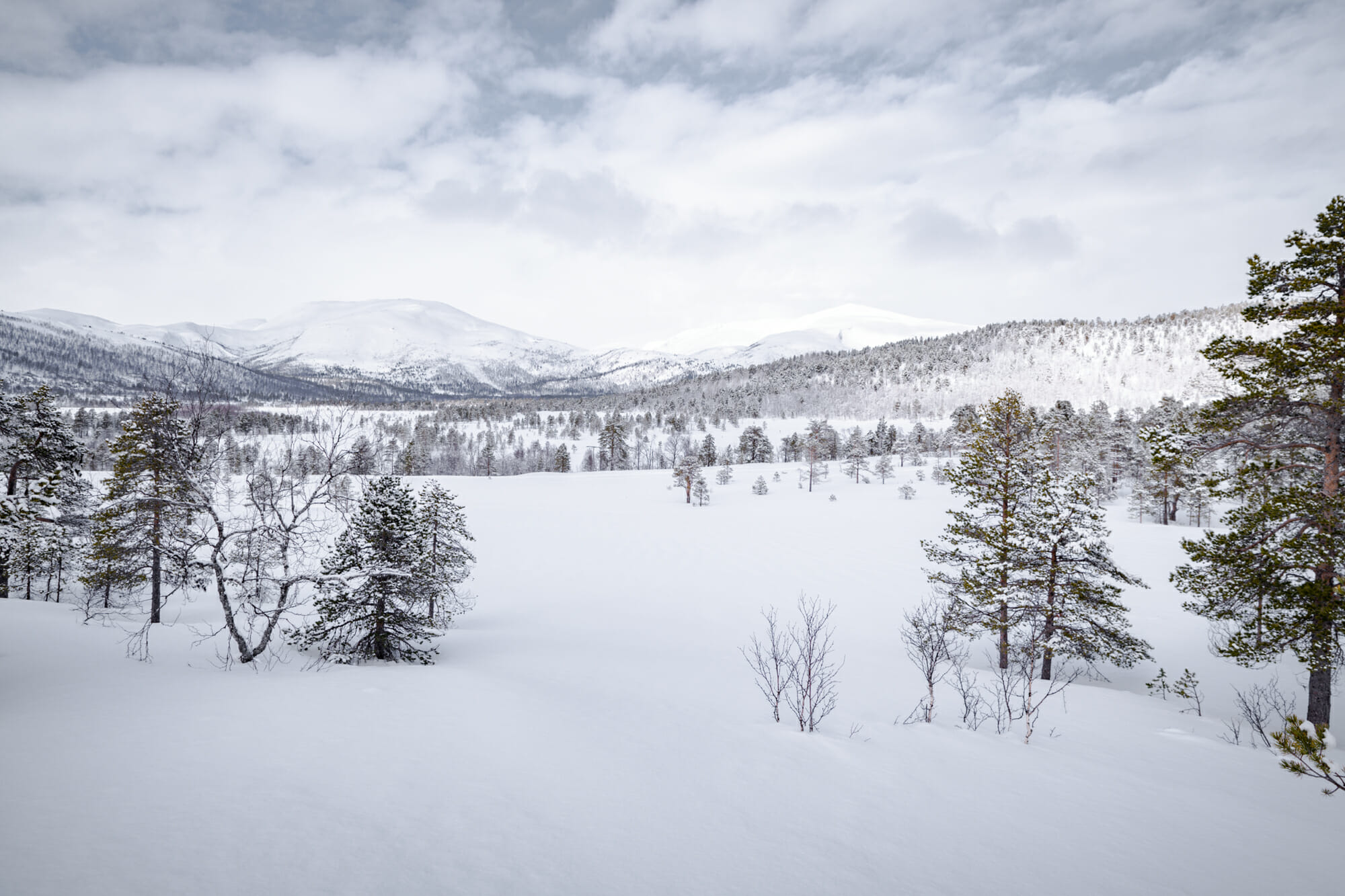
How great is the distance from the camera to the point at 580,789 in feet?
19.0

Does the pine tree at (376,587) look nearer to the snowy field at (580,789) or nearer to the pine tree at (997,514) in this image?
the snowy field at (580,789)

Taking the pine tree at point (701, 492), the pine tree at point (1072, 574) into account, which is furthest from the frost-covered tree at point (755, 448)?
the pine tree at point (1072, 574)

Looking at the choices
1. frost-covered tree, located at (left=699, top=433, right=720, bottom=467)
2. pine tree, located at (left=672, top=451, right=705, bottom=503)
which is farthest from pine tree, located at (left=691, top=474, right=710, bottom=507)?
frost-covered tree, located at (left=699, top=433, right=720, bottom=467)

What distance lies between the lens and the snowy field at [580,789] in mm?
4172

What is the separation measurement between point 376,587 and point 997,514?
677 inches

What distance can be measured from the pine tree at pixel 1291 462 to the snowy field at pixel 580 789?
2311mm

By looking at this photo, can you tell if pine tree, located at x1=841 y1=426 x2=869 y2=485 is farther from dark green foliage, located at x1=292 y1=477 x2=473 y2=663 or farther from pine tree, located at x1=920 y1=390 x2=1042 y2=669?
dark green foliage, located at x1=292 y1=477 x2=473 y2=663

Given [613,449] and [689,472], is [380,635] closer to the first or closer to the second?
[689,472]

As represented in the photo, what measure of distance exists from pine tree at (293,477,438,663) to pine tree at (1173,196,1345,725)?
16265 millimetres

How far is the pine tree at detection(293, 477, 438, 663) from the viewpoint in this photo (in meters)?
12.9

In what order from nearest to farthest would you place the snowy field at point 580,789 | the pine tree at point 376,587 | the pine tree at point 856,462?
1. the snowy field at point 580,789
2. the pine tree at point 376,587
3. the pine tree at point 856,462

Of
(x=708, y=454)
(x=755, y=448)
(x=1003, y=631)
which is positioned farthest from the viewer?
(x=755, y=448)

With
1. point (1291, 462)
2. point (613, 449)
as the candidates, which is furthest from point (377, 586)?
point (613, 449)

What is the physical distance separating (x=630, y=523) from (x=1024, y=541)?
4137 cm
